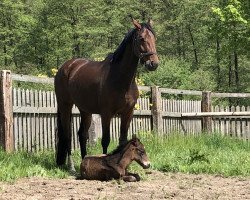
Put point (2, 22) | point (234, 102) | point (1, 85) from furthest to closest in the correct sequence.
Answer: point (2, 22), point (234, 102), point (1, 85)

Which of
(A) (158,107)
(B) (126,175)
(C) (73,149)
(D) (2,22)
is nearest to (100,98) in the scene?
(B) (126,175)

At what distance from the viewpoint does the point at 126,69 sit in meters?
6.86

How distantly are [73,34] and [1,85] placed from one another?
2949 cm

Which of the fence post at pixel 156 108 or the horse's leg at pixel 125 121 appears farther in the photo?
the fence post at pixel 156 108

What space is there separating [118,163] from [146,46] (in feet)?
5.31

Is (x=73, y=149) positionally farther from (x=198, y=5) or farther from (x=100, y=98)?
(x=198, y=5)

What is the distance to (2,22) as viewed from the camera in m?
40.2

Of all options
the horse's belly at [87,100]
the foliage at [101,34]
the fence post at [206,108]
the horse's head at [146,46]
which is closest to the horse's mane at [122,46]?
the horse's head at [146,46]

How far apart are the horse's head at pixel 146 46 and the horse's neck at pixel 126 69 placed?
0.77 ft

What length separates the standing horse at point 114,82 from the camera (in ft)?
21.5

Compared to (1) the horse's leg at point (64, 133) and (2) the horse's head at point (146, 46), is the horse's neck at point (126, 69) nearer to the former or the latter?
(2) the horse's head at point (146, 46)

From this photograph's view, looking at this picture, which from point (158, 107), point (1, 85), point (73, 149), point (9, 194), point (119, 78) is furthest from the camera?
point (158, 107)

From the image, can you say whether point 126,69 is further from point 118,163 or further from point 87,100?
point 118,163

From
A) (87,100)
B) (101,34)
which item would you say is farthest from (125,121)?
(101,34)
